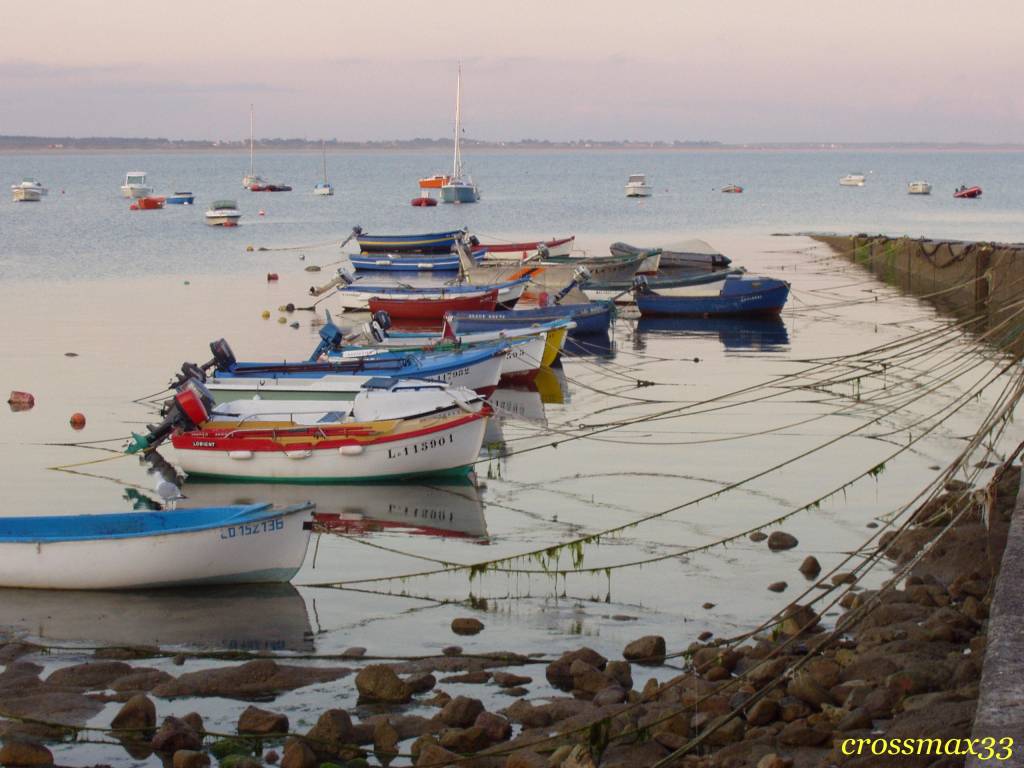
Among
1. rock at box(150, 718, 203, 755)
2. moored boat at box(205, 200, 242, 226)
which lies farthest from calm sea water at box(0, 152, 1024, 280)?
rock at box(150, 718, 203, 755)

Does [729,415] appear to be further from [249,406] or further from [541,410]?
[249,406]

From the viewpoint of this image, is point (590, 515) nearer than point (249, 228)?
Yes

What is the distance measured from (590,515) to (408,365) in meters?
6.17

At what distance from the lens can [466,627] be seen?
12023mm

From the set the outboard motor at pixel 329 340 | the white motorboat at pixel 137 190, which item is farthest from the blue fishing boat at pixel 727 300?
the white motorboat at pixel 137 190

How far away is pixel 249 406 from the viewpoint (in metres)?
18.5

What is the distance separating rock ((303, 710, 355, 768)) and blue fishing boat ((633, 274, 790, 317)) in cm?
2622

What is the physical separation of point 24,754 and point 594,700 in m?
3.86

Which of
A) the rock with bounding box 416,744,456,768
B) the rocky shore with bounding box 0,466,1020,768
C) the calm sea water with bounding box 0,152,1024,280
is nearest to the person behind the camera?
the rocky shore with bounding box 0,466,1020,768

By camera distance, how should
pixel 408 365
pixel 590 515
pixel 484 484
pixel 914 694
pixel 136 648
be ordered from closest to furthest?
pixel 914 694, pixel 136 648, pixel 590 515, pixel 484 484, pixel 408 365

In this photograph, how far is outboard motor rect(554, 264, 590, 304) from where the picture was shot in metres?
31.9

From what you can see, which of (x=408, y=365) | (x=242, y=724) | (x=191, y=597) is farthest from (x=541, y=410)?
(x=242, y=724)

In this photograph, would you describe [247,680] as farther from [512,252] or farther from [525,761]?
[512,252]

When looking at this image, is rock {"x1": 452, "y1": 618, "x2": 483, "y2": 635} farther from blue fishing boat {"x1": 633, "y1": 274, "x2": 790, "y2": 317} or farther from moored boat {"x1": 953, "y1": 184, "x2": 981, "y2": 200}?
moored boat {"x1": 953, "y1": 184, "x2": 981, "y2": 200}
